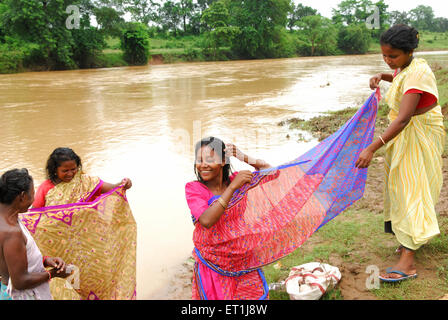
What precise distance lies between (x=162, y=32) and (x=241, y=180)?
5687 centimetres

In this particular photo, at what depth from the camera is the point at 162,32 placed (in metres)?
54.6

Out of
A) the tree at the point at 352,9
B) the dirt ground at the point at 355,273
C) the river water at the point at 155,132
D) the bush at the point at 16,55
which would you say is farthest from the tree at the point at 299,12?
the dirt ground at the point at 355,273

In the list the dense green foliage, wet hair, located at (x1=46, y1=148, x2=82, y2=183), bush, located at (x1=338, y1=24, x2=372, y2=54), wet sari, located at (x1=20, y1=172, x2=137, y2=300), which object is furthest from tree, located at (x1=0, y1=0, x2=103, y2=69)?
bush, located at (x1=338, y1=24, x2=372, y2=54)

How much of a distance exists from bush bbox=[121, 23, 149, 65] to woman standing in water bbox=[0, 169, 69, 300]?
34729 mm

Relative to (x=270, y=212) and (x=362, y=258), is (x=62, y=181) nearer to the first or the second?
(x=270, y=212)

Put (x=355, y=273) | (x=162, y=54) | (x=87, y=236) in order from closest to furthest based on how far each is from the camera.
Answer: (x=87, y=236), (x=355, y=273), (x=162, y=54)

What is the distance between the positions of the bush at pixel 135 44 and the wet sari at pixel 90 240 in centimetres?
3427

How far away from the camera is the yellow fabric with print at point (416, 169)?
7.94ft

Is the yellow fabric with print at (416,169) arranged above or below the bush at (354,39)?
below

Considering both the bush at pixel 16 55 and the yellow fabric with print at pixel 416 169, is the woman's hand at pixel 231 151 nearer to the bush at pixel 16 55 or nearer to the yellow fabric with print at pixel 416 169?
the yellow fabric with print at pixel 416 169

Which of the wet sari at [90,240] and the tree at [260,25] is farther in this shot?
the tree at [260,25]

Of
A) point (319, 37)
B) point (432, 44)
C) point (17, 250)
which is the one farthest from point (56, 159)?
point (432, 44)

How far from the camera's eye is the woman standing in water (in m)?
1.60

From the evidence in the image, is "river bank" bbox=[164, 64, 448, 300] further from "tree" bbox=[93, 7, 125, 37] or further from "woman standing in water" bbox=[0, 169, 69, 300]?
"tree" bbox=[93, 7, 125, 37]
